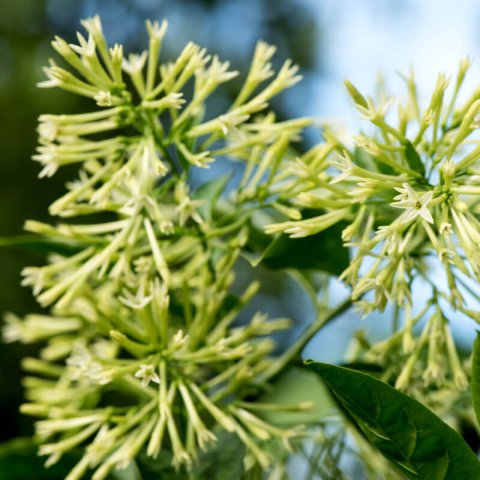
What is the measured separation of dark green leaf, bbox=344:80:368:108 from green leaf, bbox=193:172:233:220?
17 cm

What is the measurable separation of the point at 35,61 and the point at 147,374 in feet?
10.1

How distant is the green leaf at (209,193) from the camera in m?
0.74

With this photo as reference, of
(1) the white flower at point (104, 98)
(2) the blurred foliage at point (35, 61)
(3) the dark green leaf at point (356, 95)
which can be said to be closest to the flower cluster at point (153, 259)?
(1) the white flower at point (104, 98)

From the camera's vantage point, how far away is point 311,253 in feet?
2.33

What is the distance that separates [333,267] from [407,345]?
0.10m

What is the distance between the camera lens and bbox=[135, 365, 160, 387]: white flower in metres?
0.63

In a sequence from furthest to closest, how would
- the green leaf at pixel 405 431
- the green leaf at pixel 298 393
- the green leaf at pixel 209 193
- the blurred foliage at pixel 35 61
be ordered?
the blurred foliage at pixel 35 61, the green leaf at pixel 298 393, the green leaf at pixel 209 193, the green leaf at pixel 405 431

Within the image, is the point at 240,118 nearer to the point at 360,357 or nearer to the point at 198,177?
the point at 360,357

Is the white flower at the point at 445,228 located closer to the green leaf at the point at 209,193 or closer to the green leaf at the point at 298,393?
the green leaf at the point at 209,193

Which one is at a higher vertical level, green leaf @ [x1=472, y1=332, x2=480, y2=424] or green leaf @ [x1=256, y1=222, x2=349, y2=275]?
green leaf @ [x1=256, y1=222, x2=349, y2=275]

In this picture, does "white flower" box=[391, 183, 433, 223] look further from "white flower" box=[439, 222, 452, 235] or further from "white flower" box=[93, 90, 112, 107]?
"white flower" box=[93, 90, 112, 107]

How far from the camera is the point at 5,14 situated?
11.8 ft

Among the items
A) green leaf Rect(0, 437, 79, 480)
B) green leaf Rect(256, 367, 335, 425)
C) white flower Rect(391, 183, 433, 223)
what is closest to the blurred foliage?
green leaf Rect(256, 367, 335, 425)

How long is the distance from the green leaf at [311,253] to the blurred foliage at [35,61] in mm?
2454
